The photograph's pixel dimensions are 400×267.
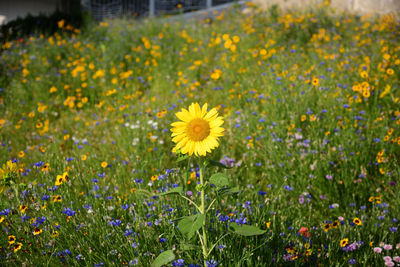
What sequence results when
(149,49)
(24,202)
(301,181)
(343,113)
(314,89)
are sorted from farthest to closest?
(149,49) < (314,89) < (343,113) < (301,181) < (24,202)

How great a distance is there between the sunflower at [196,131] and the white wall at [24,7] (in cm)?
1226

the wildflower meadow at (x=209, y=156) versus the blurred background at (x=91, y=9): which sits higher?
the blurred background at (x=91, y=9)

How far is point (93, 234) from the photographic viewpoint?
2.21 meters

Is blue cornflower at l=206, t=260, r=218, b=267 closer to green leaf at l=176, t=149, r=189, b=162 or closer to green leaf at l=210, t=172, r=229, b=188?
green leaf at l=210, t=172, r=229, b=188

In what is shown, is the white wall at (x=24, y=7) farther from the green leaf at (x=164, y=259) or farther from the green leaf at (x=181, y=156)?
the green leaf at (x=164, y=259)

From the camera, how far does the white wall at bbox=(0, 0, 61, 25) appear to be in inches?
477

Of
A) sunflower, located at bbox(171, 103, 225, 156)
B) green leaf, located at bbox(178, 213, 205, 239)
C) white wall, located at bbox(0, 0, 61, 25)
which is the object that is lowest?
green leaf, located at bbox(178, 213, 205, 239)

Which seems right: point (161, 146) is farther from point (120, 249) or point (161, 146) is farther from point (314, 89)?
point (314, 89)

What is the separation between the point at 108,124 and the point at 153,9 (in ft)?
32.9

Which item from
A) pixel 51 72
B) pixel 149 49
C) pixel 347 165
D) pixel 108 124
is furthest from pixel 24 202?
pixel 149 49

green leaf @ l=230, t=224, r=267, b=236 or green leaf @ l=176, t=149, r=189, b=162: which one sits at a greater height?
green leaf @ l=176, t=149, r=189, b=162

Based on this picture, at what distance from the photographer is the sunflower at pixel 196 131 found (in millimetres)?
1589

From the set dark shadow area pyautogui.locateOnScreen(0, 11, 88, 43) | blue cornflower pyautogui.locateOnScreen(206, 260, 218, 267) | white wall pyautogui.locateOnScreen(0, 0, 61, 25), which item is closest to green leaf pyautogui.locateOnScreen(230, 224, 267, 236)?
blue cornflower pyautogui.locateOnScreen(206, 260, 218, 267)

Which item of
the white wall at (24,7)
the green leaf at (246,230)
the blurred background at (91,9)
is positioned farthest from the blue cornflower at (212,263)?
the white wall at (24,7)
